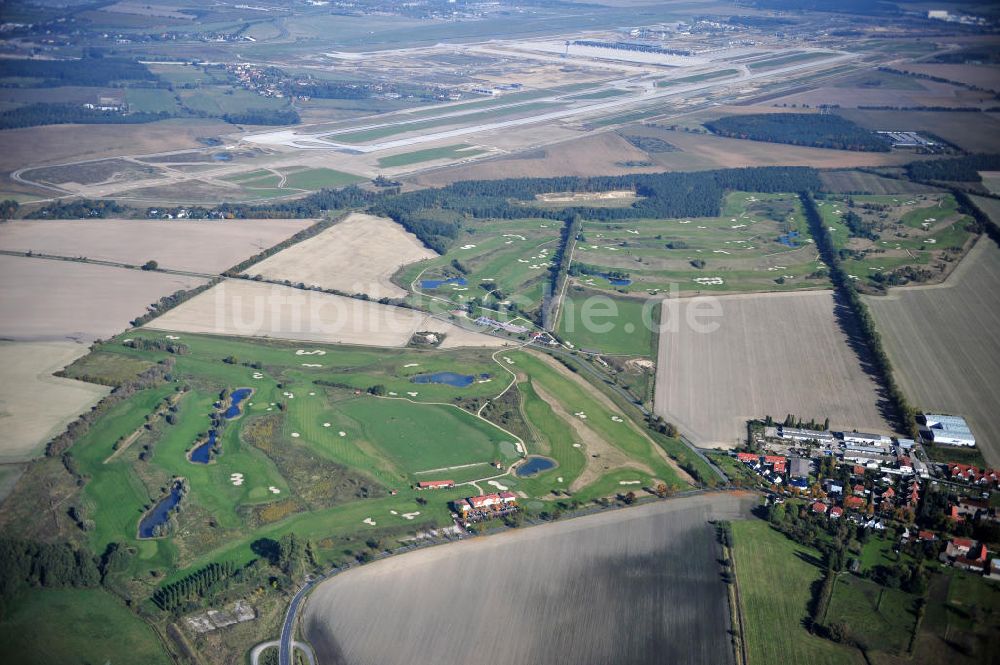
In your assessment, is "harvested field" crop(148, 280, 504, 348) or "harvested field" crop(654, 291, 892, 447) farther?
"harvested field" crop(148, 280, 504, 348)

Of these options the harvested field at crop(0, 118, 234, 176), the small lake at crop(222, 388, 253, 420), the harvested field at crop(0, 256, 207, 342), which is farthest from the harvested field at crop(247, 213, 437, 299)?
the harvested field at crop(0, 118, 234, 176)

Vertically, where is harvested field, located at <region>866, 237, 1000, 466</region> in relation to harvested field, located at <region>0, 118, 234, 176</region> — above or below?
below

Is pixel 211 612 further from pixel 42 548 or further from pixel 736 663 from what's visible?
pixel 736 663

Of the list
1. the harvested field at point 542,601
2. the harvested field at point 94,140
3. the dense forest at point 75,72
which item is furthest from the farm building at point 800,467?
the dense forest at point 75,72

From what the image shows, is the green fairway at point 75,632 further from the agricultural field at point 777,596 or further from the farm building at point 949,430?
the farm building at point 949,430

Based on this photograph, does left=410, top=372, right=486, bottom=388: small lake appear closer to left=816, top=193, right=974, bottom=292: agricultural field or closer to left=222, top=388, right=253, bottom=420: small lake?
left=222, top=388, right=253, bottom=420: small lake
